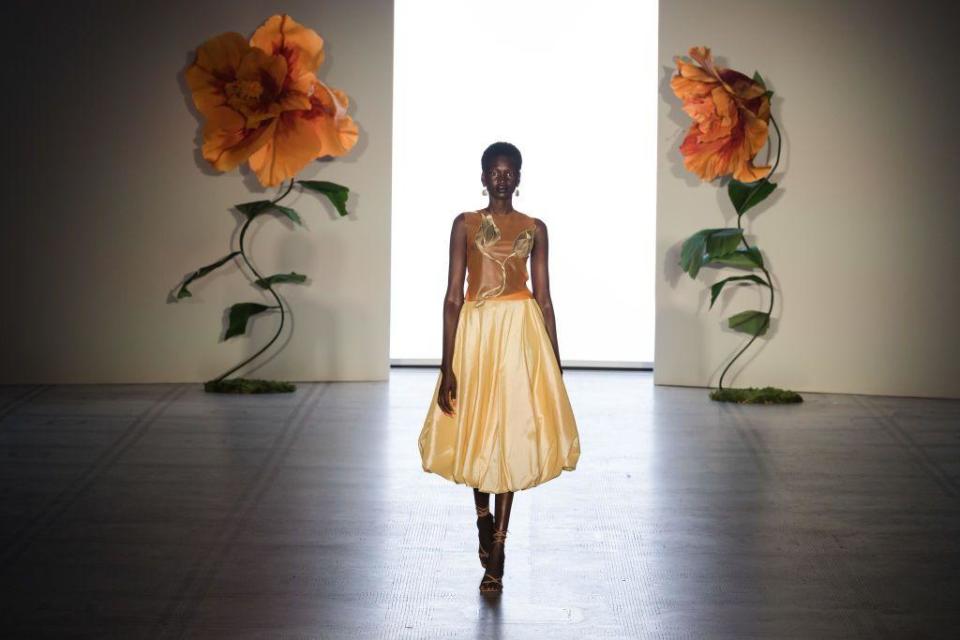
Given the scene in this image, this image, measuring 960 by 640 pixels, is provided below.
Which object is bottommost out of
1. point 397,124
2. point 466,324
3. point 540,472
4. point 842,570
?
point 842,570

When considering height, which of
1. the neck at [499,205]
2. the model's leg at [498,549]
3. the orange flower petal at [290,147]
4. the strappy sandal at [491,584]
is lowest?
the strappy sandal at [491,584]

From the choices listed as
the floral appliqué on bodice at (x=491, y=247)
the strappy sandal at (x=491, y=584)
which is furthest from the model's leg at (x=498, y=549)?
the floral appliqué on bodice at (x=491, y=247)

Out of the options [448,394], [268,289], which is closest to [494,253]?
[448,394]

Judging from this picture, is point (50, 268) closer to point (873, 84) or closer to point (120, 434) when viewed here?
point (120, 434)

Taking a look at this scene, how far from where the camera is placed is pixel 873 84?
20.9ft

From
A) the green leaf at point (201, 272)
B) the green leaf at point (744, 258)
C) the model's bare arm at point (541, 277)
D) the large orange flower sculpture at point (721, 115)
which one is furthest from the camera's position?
the green leaf at point (201, 272)

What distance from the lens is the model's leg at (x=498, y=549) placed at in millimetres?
3127

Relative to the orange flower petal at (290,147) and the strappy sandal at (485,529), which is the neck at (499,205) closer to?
the strappy sandal at (485,529)

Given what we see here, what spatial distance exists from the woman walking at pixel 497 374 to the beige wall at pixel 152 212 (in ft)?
11.5

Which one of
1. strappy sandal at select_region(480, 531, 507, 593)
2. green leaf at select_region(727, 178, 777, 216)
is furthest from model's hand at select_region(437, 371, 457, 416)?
green leaf at select_region(727, 178, 777, 216)

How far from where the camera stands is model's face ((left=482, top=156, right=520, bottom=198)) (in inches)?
124

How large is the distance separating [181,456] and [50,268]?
Result: 2250 mm

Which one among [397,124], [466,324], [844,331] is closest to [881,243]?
[844,331]

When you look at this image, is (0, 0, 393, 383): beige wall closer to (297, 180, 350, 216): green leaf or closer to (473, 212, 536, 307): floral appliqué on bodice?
(297, 180, 350, 216): green leaf
